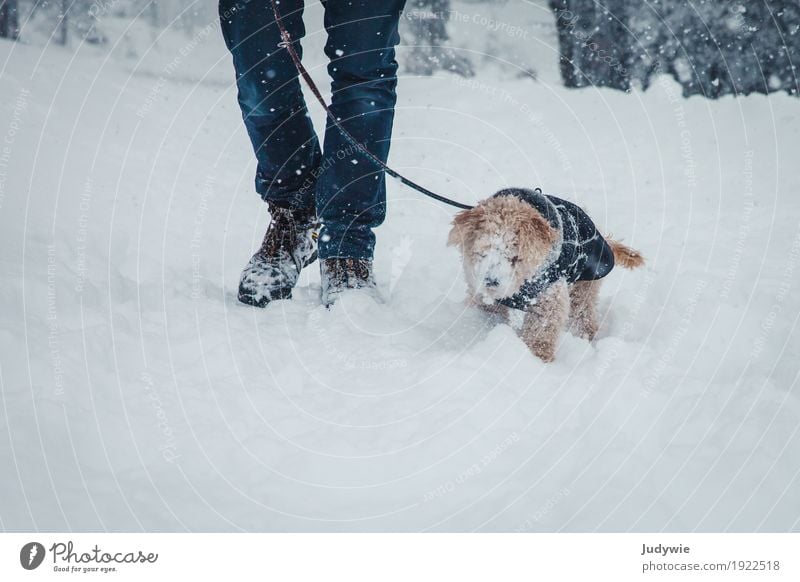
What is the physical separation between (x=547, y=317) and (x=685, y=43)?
6.21 m

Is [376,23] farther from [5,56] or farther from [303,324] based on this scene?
[5,56]

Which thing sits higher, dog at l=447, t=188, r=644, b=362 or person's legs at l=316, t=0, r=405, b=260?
person's legs at l=316, t=0, r=405, b=260

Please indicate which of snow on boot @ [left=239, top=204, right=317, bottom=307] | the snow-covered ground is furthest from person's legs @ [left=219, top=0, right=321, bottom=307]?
the snow-covered ground

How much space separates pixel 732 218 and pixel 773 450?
9.22ft

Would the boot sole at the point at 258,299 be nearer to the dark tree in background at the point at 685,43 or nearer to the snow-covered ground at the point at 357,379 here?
the snow-covered ground at the point at 357,379

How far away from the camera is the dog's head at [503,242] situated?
2.26 metres

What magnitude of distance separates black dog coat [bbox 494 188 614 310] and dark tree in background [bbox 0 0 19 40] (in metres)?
5.80

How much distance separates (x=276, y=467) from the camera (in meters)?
1.53

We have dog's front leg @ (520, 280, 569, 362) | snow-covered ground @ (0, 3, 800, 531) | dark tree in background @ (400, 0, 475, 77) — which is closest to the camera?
snow-covered ground @ (0, 3, 800, 531)

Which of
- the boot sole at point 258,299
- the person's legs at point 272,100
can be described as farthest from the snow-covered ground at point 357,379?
the person's legs at point 272,100

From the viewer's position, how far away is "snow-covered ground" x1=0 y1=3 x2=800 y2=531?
4.65ft

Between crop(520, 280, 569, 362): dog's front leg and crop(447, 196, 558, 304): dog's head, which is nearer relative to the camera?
crop(447, 196, 558, 304): dog's head

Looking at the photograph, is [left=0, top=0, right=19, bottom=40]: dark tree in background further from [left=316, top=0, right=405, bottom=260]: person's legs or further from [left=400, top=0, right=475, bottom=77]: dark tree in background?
[left=400, top=0, right=475, bottom=77]: dark tree in background
